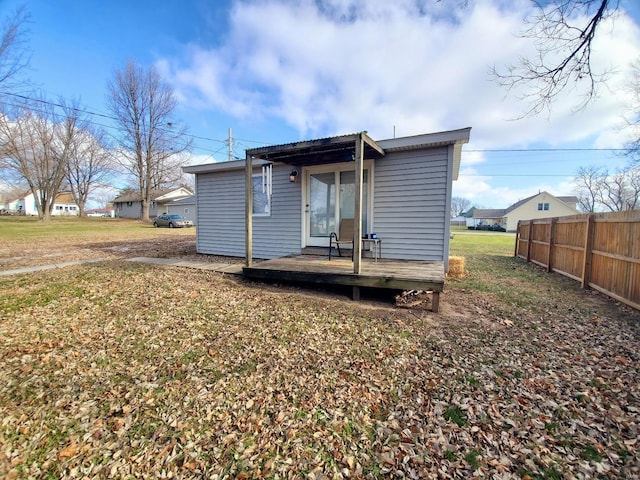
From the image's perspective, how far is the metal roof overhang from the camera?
4.83 metres

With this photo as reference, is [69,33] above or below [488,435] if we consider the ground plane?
above

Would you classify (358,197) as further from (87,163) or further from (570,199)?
(570,199)

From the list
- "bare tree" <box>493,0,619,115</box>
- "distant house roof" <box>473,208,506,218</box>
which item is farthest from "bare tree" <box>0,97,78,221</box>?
"distant house roof" <box>473,208,506,218</box>

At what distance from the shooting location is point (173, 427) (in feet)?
6.45

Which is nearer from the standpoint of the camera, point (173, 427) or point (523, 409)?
point (173, 427)

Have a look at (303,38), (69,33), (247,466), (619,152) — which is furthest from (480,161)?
(247,466)

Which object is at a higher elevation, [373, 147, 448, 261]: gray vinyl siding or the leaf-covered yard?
[373, 147, 448, 261]: gray vinyl siding

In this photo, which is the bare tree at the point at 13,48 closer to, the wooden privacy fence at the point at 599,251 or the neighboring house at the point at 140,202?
the wooden privacy fence at the point at 599,251

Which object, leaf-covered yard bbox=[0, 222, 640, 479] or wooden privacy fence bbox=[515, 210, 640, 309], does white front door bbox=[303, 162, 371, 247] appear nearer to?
leaf-covered yard bbox=[0, 222, 640, 479]

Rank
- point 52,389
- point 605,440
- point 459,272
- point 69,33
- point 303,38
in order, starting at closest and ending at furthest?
point 605,440 < point 52,389 < point 459,272 < point 303,38 < point 69,33

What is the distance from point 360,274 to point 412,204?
2.30m

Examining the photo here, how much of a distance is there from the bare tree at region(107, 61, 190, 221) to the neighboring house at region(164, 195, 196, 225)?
5.59 m

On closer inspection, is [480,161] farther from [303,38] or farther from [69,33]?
[69,33]

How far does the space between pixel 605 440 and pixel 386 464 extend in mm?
1471
